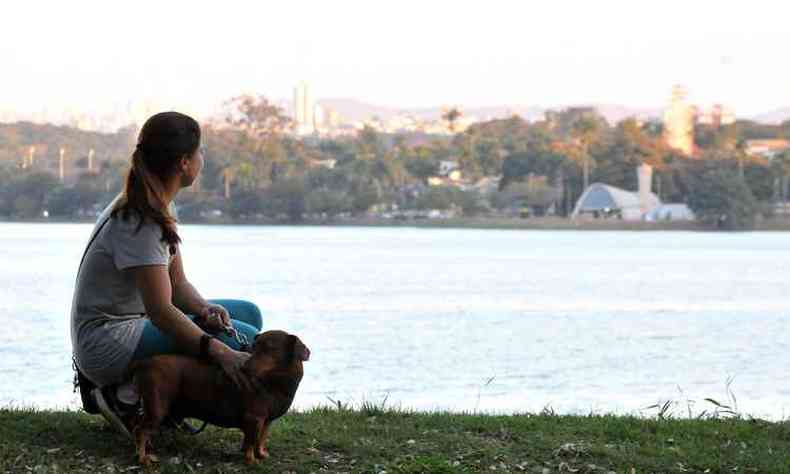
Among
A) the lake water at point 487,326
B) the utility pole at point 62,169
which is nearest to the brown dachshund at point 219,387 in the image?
the lake water at point 487,326

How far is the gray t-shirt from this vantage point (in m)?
5.02

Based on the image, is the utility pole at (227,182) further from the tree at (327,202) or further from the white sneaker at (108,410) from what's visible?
the white sneaker at (108,410)

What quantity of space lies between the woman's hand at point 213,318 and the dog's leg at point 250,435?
36 cm

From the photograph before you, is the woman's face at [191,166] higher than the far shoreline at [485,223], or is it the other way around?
the woman's face at [191,166]

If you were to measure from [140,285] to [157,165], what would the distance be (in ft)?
1.40

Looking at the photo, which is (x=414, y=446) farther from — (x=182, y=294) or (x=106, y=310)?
(x=106, y=310)

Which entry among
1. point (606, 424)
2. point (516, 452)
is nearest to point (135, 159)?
point (516, 452)

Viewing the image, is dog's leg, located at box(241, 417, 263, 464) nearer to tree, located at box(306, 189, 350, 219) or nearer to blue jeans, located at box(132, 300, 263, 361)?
blue jeans, located at box(132, 300, 263, 361)

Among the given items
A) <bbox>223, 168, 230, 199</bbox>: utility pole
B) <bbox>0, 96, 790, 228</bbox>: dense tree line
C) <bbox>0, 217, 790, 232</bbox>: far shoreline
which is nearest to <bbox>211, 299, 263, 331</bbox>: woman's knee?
<bbox>0, 96, 790, 228</bbox>: dense tree line

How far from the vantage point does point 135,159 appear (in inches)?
196

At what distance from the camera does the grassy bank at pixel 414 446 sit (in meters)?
5.34

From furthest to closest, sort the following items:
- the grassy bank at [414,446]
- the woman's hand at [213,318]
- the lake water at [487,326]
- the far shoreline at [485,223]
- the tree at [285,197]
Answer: the far shoreline at [485,223], the tree at [285,197], the lake water at [487,326], the grassy bank at [414,446], the woman's hand at [213,318]

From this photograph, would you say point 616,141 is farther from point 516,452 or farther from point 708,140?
point 516,452

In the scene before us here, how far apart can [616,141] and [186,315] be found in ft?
425
